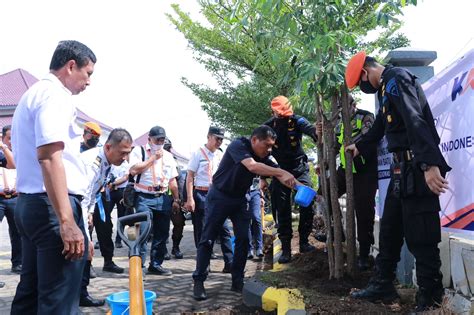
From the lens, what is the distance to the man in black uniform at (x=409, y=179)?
9.67ft

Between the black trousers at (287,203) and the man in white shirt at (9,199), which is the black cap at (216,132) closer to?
the black trousers at (287,203)

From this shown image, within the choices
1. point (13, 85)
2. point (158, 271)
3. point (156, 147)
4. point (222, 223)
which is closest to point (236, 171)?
point (222, 223)

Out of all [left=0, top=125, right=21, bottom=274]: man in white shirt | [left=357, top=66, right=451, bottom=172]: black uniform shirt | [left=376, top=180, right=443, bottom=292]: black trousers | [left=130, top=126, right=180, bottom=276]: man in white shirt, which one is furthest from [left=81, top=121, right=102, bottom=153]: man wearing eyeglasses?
[left=376, top=180, right=443, bottom=292]: black trousers

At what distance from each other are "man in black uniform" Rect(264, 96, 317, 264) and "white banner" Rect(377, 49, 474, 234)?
6.49 ft

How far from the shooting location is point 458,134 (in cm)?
339

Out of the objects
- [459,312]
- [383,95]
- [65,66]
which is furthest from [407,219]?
[65,66]

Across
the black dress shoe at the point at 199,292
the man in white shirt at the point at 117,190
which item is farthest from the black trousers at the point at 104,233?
the black dress shoe at the point at 199,292

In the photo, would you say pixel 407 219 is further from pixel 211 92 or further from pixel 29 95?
pixel 211 92

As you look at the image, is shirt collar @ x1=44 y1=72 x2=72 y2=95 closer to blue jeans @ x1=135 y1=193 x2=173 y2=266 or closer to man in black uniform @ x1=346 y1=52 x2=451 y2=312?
man in black uniform @ x1=346 y1=52 x2=451 y2=312

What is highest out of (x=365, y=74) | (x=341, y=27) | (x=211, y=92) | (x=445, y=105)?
(x=211, y=92)

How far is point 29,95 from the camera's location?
2469 mm

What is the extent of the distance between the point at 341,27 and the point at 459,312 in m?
2.38

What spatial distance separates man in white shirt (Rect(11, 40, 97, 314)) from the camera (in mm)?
2346

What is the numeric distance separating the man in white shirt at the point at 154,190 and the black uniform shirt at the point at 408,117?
3.58 meters
